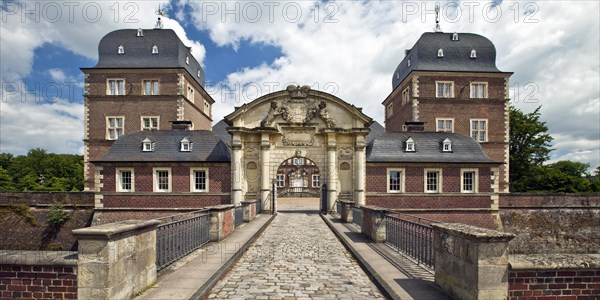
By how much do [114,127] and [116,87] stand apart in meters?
3.78

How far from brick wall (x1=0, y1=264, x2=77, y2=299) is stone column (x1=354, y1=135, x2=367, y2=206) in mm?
19046

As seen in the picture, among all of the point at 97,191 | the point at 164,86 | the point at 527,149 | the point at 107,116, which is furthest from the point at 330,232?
the point at 527,149

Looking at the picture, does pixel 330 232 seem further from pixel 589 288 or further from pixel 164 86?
pixel 164 86

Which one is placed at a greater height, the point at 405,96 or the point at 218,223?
the point at 405,96

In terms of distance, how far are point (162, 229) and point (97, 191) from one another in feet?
64.9

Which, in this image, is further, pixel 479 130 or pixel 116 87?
pixel 479 130

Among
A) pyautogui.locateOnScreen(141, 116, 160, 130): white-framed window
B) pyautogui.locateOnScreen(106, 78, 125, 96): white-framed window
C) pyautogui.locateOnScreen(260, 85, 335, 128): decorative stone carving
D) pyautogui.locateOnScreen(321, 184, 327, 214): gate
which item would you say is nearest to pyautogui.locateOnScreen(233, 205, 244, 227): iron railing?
pyautogui.locateOnScreen(321, 184, 327, 214): gate

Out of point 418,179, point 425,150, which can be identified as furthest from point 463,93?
point 418,179

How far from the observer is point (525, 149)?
125ft

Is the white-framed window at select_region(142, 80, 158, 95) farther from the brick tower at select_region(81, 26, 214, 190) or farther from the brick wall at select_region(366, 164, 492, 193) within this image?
the brick wall at select_region(366, 164, 492, 193)

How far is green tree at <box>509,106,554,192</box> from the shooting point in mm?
37469

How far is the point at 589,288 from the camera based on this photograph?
4.57 metres

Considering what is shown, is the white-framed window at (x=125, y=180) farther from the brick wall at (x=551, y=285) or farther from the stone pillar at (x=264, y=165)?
the brick wall at (x=551, y=285)

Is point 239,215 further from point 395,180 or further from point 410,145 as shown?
point 410,145
